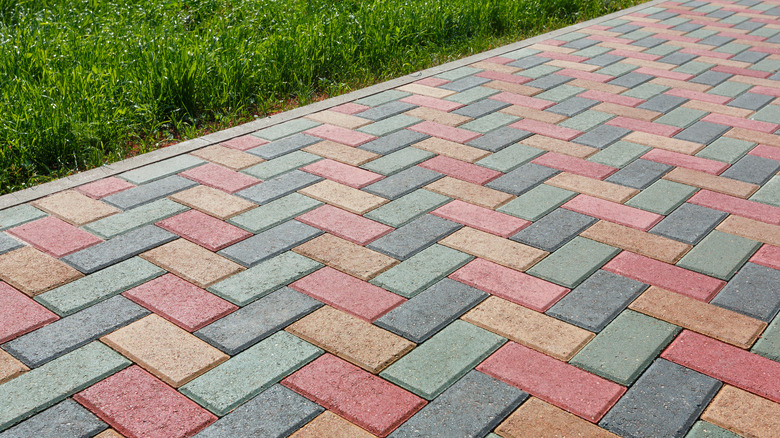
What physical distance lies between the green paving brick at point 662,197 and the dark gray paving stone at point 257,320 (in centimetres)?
162

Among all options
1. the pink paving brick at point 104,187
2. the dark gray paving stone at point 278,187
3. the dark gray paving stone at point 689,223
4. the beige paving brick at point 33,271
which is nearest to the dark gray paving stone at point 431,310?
the dark gray paving stone at point 689,223

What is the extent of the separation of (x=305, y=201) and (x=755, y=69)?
3847mm

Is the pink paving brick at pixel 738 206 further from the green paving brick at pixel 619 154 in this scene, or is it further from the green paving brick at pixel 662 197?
the green paving brick at pixel 619 154

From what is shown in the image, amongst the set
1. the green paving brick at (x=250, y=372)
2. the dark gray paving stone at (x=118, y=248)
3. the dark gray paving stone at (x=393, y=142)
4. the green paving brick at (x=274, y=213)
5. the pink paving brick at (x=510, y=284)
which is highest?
the dark gray paving stone at (x=118, y=248)

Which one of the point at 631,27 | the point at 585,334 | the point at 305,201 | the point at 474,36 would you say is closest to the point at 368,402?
the point at 585,334

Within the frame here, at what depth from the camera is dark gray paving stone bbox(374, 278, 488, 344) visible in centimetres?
257

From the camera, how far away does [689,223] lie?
10.9ft

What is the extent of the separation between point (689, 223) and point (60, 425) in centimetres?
253

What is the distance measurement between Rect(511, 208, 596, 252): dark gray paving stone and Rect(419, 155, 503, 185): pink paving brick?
467 millimetres

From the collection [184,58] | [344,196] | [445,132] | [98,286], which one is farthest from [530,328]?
[184,58]

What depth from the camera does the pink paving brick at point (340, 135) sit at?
13.9ft

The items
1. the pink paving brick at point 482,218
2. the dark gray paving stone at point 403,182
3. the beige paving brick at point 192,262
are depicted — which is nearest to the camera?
the beige paving brick at point 192,262

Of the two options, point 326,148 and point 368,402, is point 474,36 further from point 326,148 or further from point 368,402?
point 368,402

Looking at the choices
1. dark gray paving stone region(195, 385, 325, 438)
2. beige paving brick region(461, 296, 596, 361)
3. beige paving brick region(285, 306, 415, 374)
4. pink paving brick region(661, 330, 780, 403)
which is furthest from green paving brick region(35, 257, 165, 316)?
pink paving brick region(661, 330, 780, 403)
